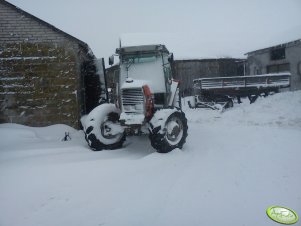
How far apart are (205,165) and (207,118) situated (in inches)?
300

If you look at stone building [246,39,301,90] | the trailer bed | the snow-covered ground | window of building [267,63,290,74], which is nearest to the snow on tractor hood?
the snow-covered ground

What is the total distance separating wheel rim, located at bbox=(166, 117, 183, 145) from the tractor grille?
77 centimetres

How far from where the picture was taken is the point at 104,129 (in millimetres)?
7492

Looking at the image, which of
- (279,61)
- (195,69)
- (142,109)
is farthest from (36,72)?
(279,61)

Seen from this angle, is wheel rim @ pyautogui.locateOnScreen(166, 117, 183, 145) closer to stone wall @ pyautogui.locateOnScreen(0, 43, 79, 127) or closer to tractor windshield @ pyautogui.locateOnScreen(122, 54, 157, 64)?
tractor windshield @ pyautogui.locateOnScreen(122, 54, 157, 64)

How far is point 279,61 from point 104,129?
19.0 metres

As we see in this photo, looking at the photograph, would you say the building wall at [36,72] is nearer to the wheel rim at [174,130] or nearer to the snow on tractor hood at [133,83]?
the snow on tractor hood at [133,83]

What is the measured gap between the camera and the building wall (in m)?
9.60

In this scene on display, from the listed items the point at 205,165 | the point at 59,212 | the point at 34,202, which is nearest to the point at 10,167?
the point at 34,202

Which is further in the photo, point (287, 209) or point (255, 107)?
point (255, 107)

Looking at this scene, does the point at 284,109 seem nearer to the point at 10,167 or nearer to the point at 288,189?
the point at 288,189

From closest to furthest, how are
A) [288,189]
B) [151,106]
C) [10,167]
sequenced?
[288,189] → [10,167] → [151,106]

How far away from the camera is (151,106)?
6.96 m

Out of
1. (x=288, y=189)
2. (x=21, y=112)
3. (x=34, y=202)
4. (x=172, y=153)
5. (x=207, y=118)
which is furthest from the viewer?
(x=207, y=118)
